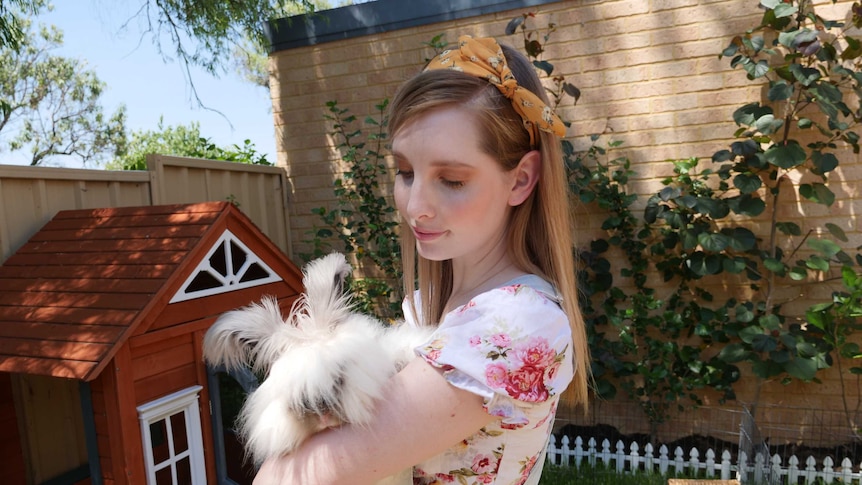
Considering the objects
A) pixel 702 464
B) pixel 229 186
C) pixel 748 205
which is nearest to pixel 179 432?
pixel 229 186

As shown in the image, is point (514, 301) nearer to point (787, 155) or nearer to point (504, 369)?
point (504, 369)

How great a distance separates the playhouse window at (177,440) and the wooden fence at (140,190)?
1138 mm

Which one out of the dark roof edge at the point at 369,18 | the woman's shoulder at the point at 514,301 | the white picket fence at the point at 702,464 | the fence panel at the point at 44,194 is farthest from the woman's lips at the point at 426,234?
the dark roof edge at the point at 369,18

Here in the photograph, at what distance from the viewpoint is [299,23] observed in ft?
13.9

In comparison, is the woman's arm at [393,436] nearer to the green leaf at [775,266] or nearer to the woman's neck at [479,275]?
the woman's neck at [479,275]

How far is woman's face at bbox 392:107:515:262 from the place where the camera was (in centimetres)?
79

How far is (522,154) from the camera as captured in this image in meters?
0.87

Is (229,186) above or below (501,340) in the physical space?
above

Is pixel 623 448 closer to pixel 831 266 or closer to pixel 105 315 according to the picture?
pixel 831 266

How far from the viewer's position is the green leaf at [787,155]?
9.49 ft

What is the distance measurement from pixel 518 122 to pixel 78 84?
1207 centimetres

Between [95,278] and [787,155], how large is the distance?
3.51 m

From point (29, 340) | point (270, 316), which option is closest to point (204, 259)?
point (29, 340)

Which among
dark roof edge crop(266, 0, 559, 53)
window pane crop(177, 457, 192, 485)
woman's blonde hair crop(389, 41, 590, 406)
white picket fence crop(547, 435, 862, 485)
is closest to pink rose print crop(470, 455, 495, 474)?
woman's blonde hair crop(389, 41, 590, 406)
